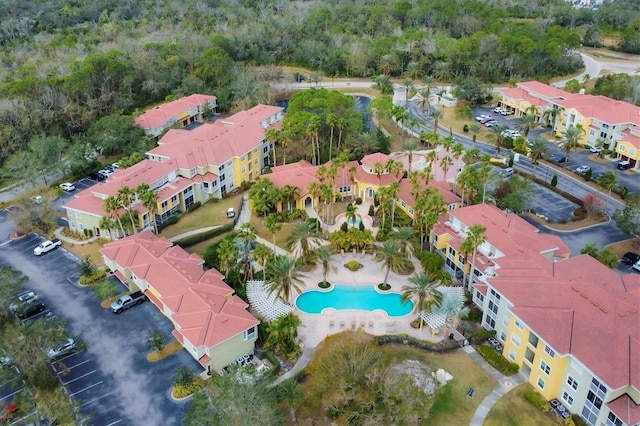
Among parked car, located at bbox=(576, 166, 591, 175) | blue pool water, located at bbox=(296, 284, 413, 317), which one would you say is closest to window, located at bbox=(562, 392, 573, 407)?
blue pool water, located at bbox=(296, 284, 413, 317)

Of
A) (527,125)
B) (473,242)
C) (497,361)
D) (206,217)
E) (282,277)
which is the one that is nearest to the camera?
(497,361)

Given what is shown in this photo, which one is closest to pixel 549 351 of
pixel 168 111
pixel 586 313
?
pixel 586 313

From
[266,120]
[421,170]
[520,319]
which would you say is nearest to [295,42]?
[266,120]

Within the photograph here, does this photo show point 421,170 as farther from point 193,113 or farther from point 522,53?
point 522,53

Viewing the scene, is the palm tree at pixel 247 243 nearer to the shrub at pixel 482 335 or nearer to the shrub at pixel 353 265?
the shrub at pixel 353 265

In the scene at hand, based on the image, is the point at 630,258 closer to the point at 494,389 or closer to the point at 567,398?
the point at 567,398

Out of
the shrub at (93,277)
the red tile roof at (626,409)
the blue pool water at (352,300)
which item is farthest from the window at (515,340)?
the shrub at (93,277)

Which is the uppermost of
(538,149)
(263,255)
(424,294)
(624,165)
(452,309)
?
(263,255)

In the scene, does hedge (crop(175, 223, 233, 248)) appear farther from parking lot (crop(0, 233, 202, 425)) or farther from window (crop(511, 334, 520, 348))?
window (crop(511, 334, 520, 348))
